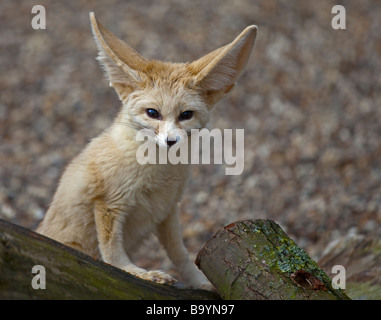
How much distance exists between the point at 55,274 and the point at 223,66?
1.95 meters

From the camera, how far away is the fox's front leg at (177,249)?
171 inches

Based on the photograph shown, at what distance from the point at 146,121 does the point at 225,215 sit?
3594 mm

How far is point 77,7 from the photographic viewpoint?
32.7 ft

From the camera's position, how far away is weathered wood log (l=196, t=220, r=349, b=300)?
3.01 meters

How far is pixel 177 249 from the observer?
14.5 feet

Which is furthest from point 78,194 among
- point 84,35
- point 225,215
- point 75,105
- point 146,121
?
point 84,35

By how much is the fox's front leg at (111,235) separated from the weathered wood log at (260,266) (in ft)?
2.42

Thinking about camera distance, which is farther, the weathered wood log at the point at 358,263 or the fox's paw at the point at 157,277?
the weathered wood log at the point at 358,263

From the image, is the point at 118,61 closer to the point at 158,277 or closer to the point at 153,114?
the point at 153,114

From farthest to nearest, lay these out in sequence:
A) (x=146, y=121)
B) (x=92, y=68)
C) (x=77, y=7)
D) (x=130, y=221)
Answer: (x=77, y=7)
(x=92, y=68)
(x=130, y=221)
(x=146, y=121)

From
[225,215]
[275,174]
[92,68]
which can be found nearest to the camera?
[225,215]

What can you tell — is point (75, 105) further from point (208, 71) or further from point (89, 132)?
point (208, 71)

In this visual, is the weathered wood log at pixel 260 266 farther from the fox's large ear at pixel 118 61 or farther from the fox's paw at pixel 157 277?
the fox's large ear at pixel 118 61

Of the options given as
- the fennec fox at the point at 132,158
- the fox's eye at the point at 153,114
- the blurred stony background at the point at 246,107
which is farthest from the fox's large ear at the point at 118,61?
the blurred stony background at the point at 246,107
